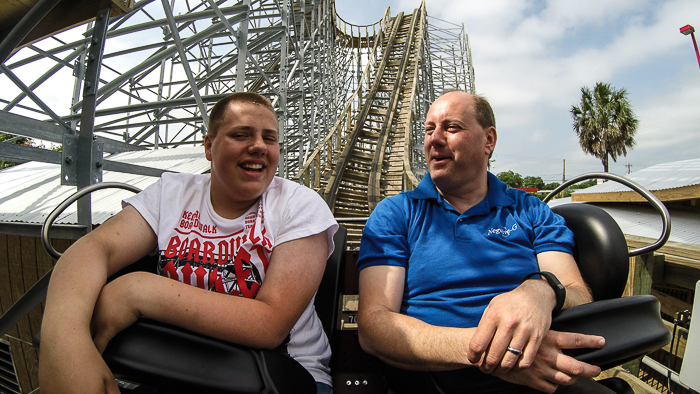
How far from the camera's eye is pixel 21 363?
2.29m

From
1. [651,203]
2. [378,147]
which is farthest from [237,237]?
[378,147]

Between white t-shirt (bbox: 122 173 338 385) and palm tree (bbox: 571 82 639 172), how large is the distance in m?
21.0

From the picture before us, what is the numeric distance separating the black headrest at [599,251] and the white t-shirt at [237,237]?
75 cm

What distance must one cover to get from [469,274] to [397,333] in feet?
0.96

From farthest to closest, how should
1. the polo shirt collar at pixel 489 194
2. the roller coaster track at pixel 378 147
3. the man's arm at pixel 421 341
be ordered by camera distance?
the roller coaster track at pixel 378 147 → the polo shirt collar at pixel 489 194 → the man's arm at pixel 421 341

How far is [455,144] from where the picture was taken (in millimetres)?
1230

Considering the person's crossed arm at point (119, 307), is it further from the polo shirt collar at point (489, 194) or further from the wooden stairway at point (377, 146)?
the wooden stairway at point (377, 146)

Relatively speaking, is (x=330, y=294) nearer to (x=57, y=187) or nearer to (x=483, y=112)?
(x=483, y=112)

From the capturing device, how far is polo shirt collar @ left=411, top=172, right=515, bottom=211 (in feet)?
3.92

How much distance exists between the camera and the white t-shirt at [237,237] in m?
0.95

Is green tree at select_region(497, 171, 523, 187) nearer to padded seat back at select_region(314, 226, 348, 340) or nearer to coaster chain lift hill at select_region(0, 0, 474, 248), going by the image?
coaster chain lift hill at select_region(0, 0, 474, 248)

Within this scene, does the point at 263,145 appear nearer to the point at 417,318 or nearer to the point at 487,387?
the point at 417,318

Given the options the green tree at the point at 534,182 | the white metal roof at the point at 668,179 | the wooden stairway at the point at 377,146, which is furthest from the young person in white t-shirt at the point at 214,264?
the green tree at the point at 534,182

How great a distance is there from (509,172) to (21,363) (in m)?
58.2
